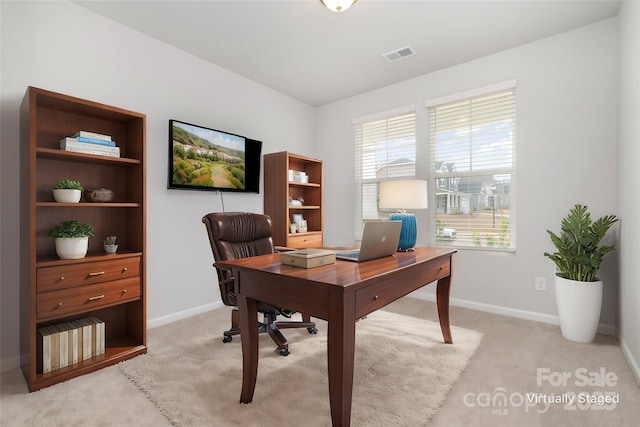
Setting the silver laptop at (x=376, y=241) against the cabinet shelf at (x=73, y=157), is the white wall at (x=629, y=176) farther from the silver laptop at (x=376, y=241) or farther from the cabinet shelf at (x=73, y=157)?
the cabinet shelf at (x=73, y=157)

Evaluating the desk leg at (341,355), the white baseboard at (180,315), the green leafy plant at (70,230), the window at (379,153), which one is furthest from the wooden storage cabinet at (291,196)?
the desk leg at (341,355)

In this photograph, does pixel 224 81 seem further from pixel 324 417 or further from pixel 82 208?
pixel 324 417

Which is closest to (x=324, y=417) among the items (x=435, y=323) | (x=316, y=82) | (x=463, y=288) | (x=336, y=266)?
(x=336, y=266)

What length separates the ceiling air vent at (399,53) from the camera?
10.2 ft

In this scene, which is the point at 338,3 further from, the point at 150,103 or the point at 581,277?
the point at 581,277

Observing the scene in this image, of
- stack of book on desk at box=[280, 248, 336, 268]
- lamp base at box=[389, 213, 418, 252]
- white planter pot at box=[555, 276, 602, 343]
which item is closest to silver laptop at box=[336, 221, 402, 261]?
stack of book on desk at box=[280, 248, 336, 268]

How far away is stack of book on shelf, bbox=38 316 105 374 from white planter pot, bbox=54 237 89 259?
0.48m

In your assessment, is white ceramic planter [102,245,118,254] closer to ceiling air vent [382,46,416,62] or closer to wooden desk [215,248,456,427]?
wooden desk [215,248,456,427]

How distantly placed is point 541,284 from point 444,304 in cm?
129

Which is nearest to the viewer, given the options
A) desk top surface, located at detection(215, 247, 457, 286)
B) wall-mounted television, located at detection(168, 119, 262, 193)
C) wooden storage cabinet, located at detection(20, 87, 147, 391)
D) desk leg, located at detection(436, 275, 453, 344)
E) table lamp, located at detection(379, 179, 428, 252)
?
desk top surface, located at detection(215, 247, 457, 286)

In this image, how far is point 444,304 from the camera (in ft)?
7.83

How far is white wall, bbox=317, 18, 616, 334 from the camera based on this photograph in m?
2.65

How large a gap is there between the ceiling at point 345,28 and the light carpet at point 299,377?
8.70ft

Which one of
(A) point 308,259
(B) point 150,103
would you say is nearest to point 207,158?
(B) point 150,103
